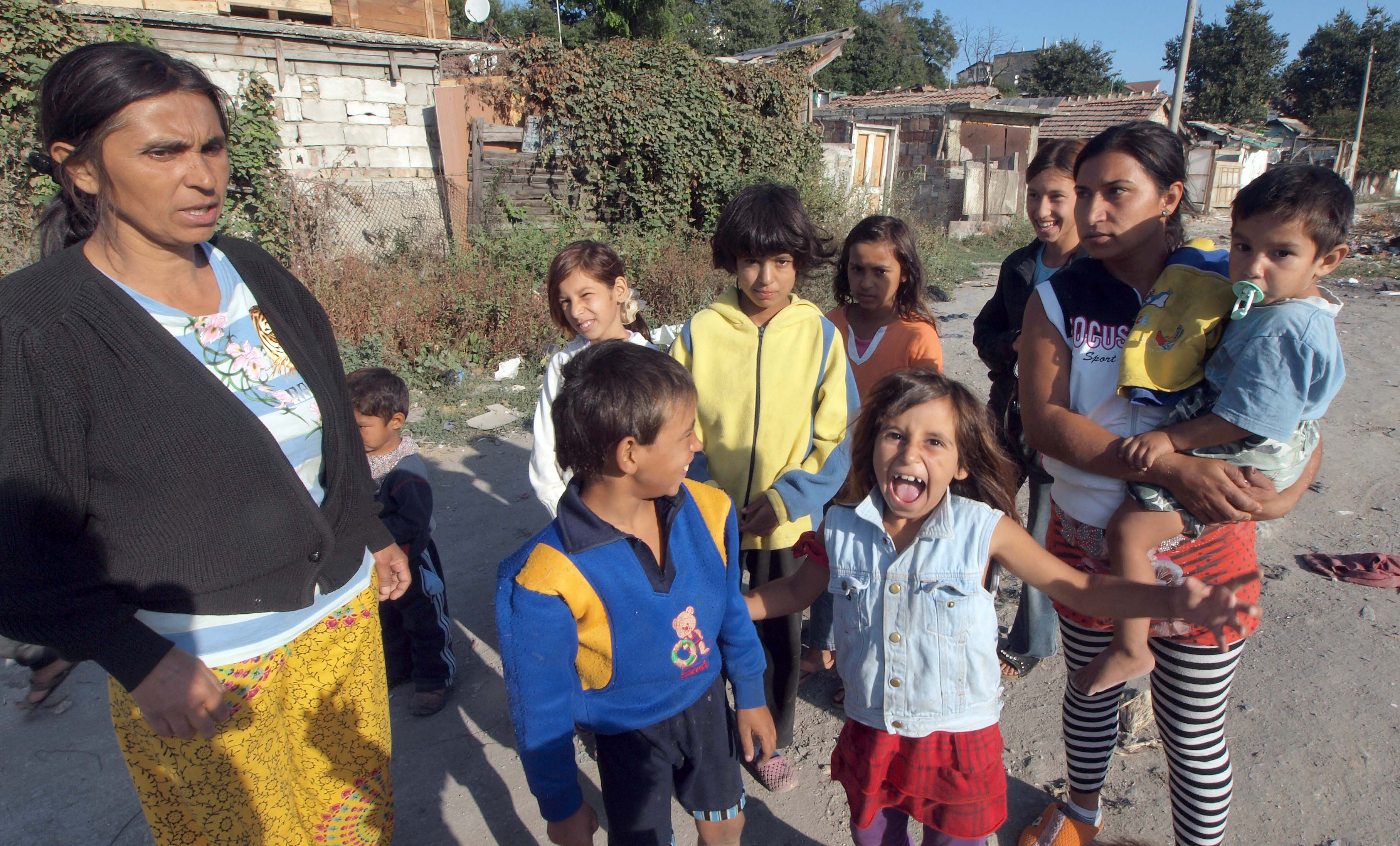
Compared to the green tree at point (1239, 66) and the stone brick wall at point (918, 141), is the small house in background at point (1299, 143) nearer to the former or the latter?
the green tree at point (1239, 66)

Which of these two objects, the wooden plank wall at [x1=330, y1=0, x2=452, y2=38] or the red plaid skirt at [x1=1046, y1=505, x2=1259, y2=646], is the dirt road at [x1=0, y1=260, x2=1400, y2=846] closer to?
the red plaid skirt at [x1=1046, y1=505, x2=1259, y2=646]

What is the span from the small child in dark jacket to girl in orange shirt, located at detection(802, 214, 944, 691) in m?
1.50

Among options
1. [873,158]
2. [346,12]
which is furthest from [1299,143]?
[346,12]

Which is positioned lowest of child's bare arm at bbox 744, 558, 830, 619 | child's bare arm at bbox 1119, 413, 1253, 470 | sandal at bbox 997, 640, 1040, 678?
sandal at bbox 997, 640, 1040, 678

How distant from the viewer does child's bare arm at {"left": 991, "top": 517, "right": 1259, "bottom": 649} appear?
1.28m

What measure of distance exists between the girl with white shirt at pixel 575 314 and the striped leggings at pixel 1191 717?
1.54 m

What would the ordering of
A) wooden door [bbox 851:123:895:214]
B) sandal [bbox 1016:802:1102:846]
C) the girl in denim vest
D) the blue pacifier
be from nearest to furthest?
the blue pacifier < the girl in denim vest < sandal [bbox 1016:802:1102:846] < wooden door [bbox 851:123:895:214]

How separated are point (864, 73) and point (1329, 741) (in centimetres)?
4159

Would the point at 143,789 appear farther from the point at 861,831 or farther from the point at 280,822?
the point at 861,831

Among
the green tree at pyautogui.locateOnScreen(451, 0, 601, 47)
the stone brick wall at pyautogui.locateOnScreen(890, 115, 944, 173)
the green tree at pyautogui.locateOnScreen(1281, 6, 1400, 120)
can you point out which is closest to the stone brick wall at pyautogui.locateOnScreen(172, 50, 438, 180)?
the stone brick wall at pyautogui.locateOnScreen(890, 115, 944, 173)

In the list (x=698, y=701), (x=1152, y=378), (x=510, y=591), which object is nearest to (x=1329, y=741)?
(x=1152, y=378)

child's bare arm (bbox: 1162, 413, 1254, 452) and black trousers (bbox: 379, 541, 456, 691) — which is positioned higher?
child's bare arm (bbox: 1162, 413, 1254, 452)

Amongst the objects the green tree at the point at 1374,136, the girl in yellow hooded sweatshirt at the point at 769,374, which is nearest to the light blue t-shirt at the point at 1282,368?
the girl in yellow hooded sweatshirt at the point at 769,374

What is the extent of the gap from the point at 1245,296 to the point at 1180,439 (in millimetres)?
319
